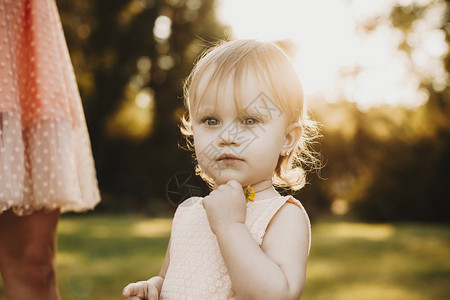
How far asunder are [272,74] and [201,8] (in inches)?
727

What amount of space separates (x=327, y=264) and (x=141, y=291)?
217 inches

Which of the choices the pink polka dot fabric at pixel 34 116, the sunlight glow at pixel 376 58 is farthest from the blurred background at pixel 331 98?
the pink polka dot fabric at pixel 34 116

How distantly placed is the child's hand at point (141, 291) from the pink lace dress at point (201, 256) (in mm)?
35

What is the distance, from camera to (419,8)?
14141 mm

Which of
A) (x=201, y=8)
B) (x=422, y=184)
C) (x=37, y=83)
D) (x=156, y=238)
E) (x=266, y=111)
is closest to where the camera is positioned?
(x=266, y=111)

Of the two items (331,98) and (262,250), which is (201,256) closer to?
(262,250)

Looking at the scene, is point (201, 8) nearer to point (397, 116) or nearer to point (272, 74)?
point (397, 116)

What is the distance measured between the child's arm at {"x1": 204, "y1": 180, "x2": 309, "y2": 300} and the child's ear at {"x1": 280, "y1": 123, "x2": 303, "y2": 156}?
22 cm

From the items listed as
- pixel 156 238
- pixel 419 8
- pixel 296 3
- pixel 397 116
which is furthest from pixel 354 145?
pixel 156 238

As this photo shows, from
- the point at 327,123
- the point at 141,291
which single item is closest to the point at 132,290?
the point at 141,291

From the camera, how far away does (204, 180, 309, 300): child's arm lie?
132 centimetres

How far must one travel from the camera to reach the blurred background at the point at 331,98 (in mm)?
14125

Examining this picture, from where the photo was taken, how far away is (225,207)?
1.43 metres

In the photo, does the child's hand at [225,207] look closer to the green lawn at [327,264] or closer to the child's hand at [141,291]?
the child's hand at [141,291]
